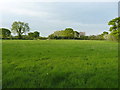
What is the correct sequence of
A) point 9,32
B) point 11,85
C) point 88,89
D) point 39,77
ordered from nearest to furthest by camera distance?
point 88,89 < point 11,85 < point 39,77 < point 9,32

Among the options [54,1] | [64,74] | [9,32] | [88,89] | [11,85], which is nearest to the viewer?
[88,89]

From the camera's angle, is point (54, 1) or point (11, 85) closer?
point (11, 85)

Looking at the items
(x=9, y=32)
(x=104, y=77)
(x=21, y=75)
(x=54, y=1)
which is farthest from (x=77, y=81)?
(x=9, y=32)

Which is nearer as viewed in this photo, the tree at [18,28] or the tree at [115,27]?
the tree at [115,27]

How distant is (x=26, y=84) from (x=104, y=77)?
1523mm

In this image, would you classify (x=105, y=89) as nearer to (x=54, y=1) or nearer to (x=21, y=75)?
(x=21, y=75)

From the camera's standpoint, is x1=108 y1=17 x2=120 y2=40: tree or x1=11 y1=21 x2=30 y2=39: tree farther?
x1=11 y1=21 x2=30 y2=39: tree

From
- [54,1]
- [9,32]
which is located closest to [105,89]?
[54,1]

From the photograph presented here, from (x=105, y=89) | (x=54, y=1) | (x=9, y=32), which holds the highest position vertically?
(x=9, y=32)

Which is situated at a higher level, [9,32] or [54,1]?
[9,32]

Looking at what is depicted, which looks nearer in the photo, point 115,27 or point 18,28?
point 115,27

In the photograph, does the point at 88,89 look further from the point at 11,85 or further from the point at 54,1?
the point at 54,1

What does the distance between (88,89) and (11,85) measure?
1.31m

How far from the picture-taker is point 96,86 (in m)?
1.70
